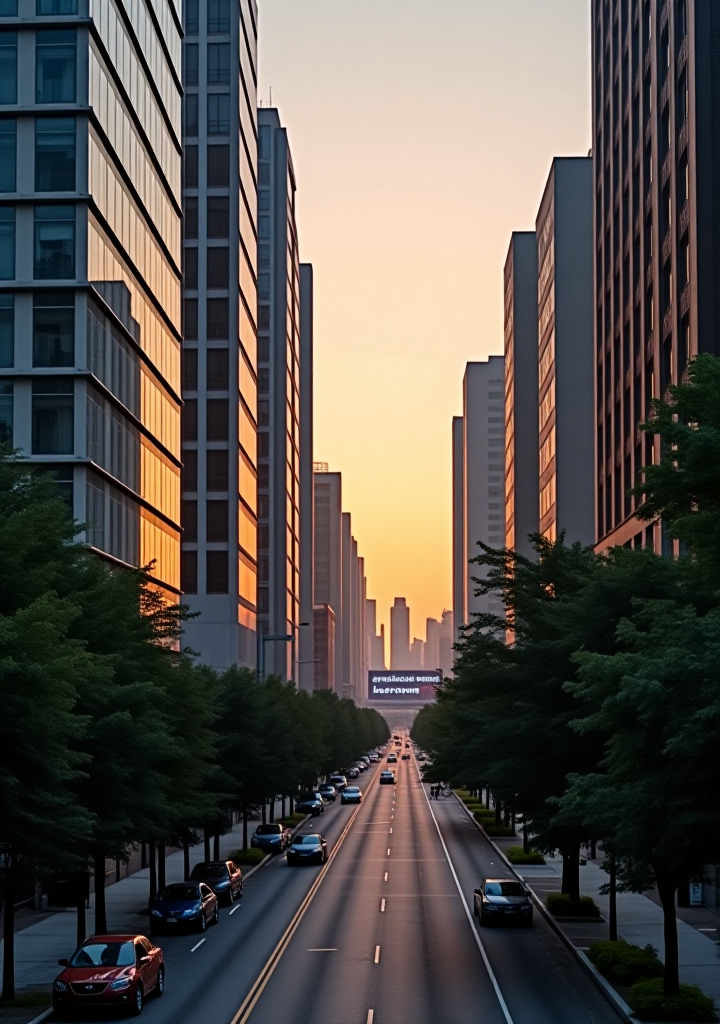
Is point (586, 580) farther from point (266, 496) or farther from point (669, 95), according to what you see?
point (266, 496)

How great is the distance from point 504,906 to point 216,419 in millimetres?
73387

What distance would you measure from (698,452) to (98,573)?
18343mm

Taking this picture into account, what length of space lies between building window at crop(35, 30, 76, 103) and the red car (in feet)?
135

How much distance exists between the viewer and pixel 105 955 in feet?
103

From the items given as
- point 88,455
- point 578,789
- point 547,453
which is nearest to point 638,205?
point 88,455

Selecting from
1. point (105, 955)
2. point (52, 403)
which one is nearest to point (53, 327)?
point (52, 403)

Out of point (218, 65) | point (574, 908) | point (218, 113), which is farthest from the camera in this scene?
point (218, 65)

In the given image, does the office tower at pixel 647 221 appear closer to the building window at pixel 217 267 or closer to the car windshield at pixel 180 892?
the car windshield at pixel 180 892

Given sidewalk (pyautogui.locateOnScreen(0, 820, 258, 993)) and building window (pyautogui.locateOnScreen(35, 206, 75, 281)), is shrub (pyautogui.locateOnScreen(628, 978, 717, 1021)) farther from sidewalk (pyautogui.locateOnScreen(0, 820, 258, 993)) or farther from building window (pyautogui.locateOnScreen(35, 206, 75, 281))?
building window (pyautogui.locateOnScreen(35, 206, 75, 281))

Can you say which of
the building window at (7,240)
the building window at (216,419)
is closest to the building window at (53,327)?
the building window at (7,240)

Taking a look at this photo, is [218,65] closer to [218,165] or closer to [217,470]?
[218,165]

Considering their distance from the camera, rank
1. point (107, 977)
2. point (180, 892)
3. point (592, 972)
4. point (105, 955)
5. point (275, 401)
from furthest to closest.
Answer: point (275, 401) < point (180, 892) < point (592, 972) < point (105, 955) < point (107, 977)

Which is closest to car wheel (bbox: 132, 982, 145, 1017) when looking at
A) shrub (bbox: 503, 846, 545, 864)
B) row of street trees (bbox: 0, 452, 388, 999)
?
row of street trees (bbox: 0, 452, 388, 999)

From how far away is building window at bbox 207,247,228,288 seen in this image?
115938 mm
